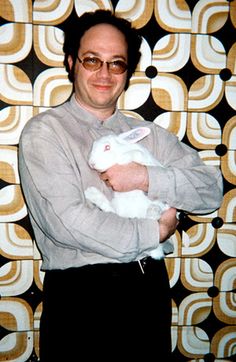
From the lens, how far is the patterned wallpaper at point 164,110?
1.64 meters

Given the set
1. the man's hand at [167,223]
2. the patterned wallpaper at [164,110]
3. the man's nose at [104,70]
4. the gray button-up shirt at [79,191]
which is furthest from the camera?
the patterned wallpaper at [164,110]

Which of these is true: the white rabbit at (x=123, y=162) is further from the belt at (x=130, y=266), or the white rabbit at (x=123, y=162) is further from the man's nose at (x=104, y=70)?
the man's nose at (x=104, y=70)

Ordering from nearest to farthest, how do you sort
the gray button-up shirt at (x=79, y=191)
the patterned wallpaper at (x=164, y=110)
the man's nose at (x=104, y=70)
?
the gray button-up shirt at (x=79, y=191) → the man's nose at (x=104, y=70) → the patterned wallpaper at (x=164, y=110)

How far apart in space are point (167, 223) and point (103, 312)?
0.42 m

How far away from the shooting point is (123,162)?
123cm

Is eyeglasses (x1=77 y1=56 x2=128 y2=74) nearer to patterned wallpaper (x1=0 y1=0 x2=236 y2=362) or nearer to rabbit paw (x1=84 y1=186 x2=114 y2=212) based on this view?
patterned wallpaper (x1=0 y1=0 x2=236 y2=362)

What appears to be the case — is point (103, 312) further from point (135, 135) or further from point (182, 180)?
point (135, 135)

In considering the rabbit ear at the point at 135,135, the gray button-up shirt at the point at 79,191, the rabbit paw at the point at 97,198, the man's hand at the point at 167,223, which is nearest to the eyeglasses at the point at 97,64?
the gray button-up shirt at the point at 79,191

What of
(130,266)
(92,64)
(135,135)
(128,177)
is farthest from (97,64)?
(130,266)

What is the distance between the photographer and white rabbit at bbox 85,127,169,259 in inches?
46.9

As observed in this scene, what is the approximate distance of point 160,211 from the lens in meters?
1.24

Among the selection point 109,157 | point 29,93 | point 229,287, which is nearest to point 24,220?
point 29,93

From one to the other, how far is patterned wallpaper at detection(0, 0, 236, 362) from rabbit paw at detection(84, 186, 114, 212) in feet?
2.22

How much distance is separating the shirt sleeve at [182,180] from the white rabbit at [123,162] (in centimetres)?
5
